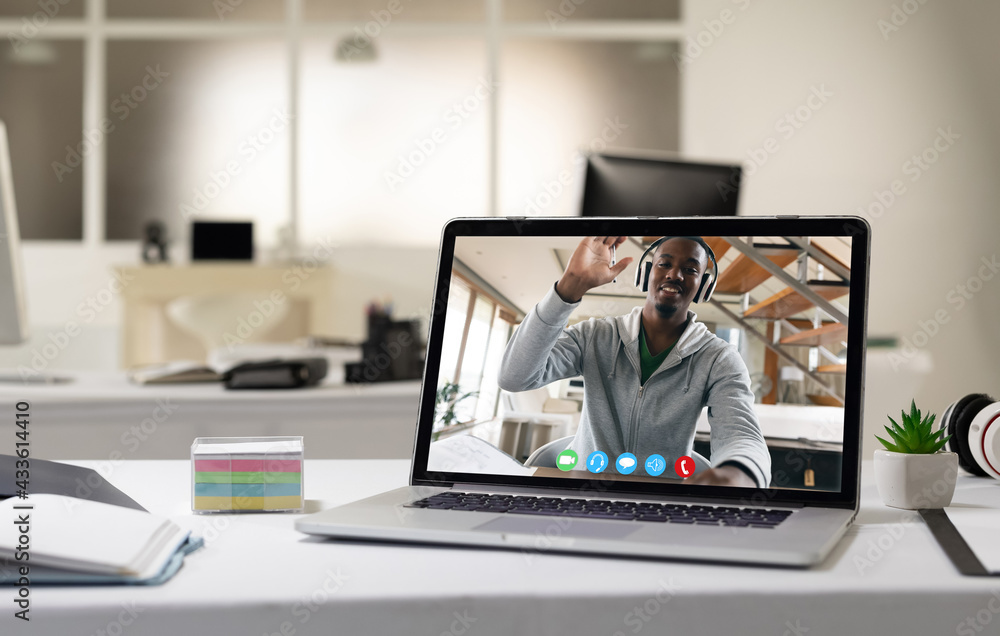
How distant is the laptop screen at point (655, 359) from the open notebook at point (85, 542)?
0.86 feet

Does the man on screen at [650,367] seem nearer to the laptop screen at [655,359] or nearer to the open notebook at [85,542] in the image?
the laptop screen at [655,359]

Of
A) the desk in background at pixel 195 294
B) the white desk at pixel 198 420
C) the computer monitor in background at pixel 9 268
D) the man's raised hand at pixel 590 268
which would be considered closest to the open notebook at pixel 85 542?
the man's raised hand at pixel 590 268

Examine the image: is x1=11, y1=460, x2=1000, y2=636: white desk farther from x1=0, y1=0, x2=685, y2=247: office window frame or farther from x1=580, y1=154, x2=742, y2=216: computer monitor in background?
x1=0, y1=0, x2=685, y2=247: office window frame

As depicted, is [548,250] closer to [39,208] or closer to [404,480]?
[404,480]

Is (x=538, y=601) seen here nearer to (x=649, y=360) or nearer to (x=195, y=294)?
(x=649, y=360)

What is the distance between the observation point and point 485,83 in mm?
4949

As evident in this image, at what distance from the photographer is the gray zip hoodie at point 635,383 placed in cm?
69

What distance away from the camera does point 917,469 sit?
72 cm

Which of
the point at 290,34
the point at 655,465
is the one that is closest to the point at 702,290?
the point at 655,465

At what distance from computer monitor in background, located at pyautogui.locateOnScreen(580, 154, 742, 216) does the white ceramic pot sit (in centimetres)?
95

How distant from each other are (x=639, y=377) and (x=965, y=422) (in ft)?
1.25

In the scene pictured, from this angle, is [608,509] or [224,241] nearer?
[608,509]

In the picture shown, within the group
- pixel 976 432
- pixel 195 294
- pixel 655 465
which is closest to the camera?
pixel 655 465

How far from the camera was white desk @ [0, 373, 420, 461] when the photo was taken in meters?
1.47
